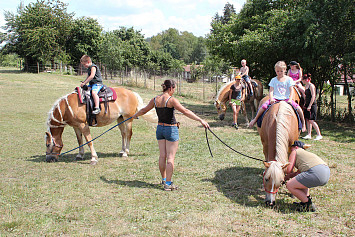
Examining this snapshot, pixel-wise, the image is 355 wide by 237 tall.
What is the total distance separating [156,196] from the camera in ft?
17.4

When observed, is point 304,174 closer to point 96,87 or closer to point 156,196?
point 156,196

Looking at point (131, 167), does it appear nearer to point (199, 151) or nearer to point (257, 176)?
point (199, 151)

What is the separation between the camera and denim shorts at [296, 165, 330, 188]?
4422 mm

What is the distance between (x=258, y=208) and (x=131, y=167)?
11.1 feet

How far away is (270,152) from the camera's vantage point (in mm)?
4805

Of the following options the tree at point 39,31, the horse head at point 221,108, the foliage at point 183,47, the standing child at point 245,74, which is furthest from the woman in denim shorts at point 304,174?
the foliage at point 183,47

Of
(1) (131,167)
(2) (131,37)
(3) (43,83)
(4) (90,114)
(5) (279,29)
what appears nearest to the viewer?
(1) (131,167)

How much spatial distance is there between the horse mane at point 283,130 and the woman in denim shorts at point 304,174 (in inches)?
8.3

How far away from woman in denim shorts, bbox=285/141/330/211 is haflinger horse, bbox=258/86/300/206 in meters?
0.18

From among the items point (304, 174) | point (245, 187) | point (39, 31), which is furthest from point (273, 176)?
point (39, 31)

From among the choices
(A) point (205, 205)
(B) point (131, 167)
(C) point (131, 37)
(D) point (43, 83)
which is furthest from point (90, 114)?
(C) point (131, 37)

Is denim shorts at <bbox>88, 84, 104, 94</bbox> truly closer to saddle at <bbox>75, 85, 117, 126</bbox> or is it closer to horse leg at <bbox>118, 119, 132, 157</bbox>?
saddle at <bbox>75, 85, 117, 126</bbox>

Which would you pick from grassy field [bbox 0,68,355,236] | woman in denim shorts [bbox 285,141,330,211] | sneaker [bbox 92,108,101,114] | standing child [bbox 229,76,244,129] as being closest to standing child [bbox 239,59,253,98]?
standing child [bbox 229,76,244,129]

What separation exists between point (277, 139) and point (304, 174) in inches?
25.2
